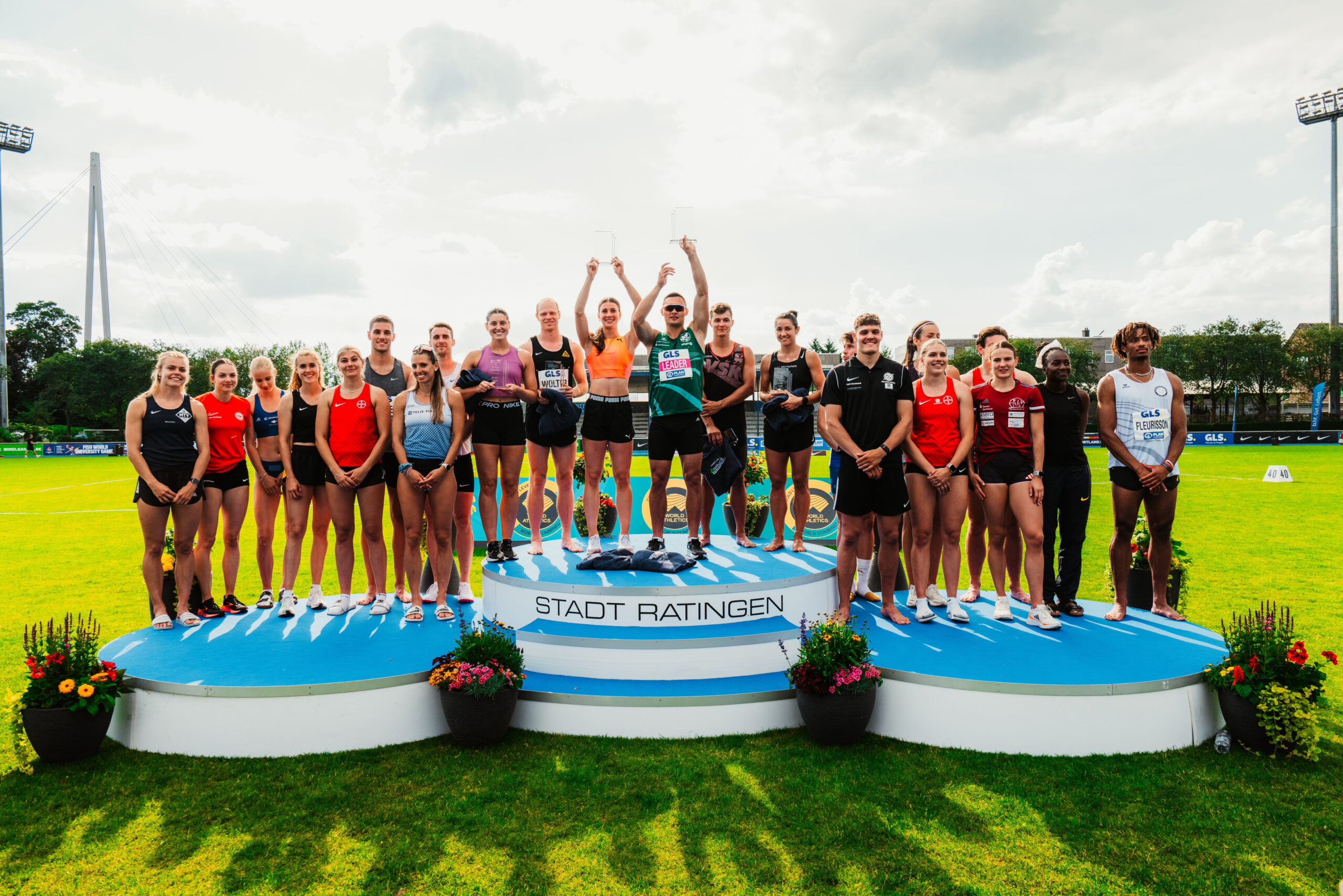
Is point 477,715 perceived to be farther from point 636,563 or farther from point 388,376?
point 388,376

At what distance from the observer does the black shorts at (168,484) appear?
513cm

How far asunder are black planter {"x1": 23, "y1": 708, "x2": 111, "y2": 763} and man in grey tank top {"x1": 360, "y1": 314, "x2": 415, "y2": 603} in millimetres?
1928

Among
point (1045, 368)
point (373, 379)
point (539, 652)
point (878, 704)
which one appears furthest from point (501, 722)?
point (1045, 368)

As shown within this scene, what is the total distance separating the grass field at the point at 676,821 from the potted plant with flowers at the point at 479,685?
0.48ft

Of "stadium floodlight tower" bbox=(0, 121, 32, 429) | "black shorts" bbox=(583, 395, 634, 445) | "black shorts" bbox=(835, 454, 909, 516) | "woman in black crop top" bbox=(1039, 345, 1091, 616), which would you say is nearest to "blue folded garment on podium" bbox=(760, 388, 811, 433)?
"black shorts" bbox=(835, 454, 909, 516)

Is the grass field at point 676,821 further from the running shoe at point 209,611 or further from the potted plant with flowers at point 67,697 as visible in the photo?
the running shoe at point 209,611

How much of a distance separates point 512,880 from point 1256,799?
352 cm

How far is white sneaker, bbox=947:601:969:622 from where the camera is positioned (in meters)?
5.16

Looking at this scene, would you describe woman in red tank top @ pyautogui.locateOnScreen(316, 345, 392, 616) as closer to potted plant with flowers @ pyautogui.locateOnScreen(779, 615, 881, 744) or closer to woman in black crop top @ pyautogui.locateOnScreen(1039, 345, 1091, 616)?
potted plant with flowers @ pyautogui.locateOnScreen(779, 615, 881, 744)

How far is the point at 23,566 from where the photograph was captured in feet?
31.0

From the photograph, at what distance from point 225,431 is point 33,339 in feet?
294

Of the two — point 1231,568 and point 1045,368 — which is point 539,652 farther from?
point 1231,568

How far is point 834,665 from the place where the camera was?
396cm

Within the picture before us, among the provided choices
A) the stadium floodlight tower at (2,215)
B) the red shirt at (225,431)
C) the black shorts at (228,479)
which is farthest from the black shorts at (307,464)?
the stadium floodlight tower at (2,215)
